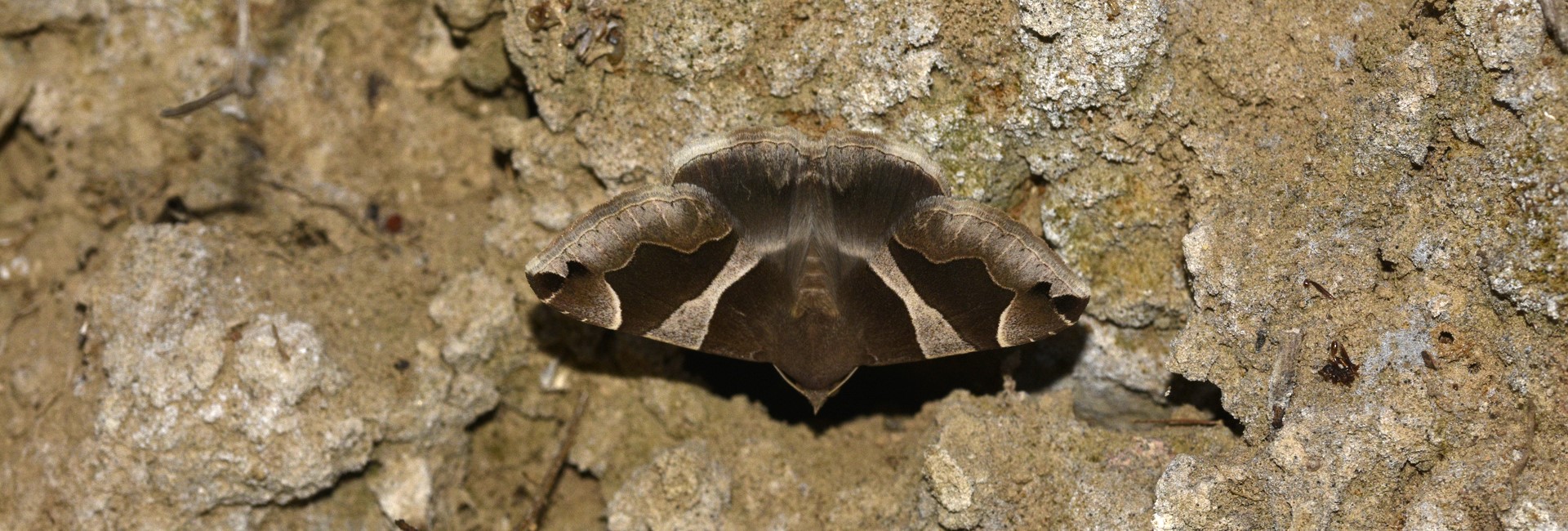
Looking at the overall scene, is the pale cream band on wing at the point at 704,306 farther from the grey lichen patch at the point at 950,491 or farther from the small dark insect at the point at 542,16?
the small dark insect at the point at 542,16

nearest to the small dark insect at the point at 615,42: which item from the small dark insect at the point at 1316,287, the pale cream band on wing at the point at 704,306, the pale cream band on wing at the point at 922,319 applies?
the pale cream band on wing at the point at 704,306

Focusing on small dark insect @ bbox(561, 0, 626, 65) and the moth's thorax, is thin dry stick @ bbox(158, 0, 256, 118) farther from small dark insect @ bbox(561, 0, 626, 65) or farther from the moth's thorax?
the moth's thorax

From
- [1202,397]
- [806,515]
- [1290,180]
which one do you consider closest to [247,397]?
[806,515]

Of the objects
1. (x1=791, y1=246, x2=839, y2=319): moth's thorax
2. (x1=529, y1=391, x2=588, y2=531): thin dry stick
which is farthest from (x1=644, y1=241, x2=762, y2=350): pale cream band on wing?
(x1=529, y1=391, x2=588, y2=531): thin dry stick

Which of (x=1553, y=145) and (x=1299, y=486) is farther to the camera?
(x=1299, y=486)

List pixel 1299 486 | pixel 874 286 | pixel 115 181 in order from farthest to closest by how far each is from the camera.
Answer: pixel 115 181 < pixel 874 286 < pixel 1299 486

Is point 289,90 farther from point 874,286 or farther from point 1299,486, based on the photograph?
point 1299,486
